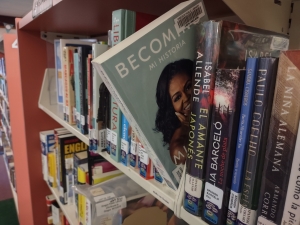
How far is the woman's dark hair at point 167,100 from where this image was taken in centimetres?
40

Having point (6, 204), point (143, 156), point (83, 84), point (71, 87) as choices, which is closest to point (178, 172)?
point (143, 156)

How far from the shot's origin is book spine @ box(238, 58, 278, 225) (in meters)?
0.30

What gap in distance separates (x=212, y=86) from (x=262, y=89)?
0.23ft

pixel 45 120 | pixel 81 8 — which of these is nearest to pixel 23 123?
pixel 45 120

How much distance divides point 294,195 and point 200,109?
16 centimetres

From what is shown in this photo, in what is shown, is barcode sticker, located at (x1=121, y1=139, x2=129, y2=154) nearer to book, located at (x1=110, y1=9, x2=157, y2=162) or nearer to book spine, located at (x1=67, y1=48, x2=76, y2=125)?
book, located at (x1=110, y1=9, x2=157, y2=162)

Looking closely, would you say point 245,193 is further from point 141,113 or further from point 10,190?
point 10,190

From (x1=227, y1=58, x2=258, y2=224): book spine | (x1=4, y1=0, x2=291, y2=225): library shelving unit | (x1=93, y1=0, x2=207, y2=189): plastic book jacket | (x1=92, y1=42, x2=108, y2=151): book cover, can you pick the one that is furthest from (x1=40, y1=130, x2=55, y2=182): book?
(x1=227, y1=58, x2=258, y2=224): book spine

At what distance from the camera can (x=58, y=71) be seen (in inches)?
40.8

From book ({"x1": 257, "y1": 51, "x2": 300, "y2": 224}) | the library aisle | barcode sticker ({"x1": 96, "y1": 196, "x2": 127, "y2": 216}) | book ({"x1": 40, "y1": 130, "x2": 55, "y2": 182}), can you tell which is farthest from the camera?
the library aisle

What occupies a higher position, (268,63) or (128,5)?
(128,5)

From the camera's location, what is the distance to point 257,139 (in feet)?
1.02

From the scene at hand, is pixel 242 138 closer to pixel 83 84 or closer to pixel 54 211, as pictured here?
pixel 83 84

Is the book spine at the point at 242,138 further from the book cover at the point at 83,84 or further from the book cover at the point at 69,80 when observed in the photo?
the book cover at the point at 69,80
